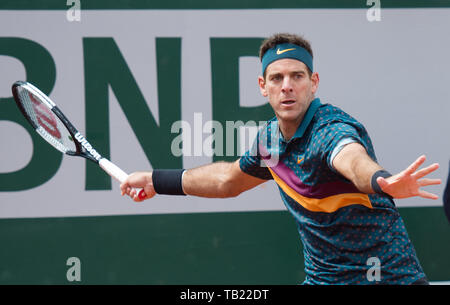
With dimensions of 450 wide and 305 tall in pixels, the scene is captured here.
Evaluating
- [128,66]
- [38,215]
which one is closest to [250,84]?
[128,66]

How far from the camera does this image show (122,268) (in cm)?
404

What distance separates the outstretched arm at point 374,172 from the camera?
5.83 feet

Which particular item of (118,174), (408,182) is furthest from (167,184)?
(408,182)

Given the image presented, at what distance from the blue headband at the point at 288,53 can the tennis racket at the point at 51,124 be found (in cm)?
114

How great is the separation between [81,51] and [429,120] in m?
2.56

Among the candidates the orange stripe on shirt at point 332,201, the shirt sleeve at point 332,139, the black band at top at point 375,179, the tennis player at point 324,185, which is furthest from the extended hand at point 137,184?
the black band at top at point 375,179

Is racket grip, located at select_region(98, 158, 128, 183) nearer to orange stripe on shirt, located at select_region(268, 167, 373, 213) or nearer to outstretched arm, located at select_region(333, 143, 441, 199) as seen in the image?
orange stripe on shirt, located at select_region(268, 167, 373, 213)

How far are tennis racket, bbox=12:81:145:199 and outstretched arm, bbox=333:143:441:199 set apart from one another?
156 cm

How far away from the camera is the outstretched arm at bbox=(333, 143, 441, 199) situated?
178cm

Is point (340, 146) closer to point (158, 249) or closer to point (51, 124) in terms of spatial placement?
point (51, 124)

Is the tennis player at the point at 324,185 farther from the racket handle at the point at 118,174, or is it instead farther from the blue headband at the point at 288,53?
the racket handle at the point at 118,174

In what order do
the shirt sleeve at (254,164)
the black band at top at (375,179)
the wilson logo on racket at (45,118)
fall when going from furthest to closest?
the wilson logo on racket at (45,118) < the shirt sleeve at (254,164) < the black band at top at (375,179)

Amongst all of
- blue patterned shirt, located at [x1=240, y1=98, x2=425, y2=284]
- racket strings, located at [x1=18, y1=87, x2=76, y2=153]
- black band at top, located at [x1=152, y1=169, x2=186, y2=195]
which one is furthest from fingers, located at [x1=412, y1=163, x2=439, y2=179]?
racket strings, located at [x1=18, y1=87, x2=76, y2=153]
